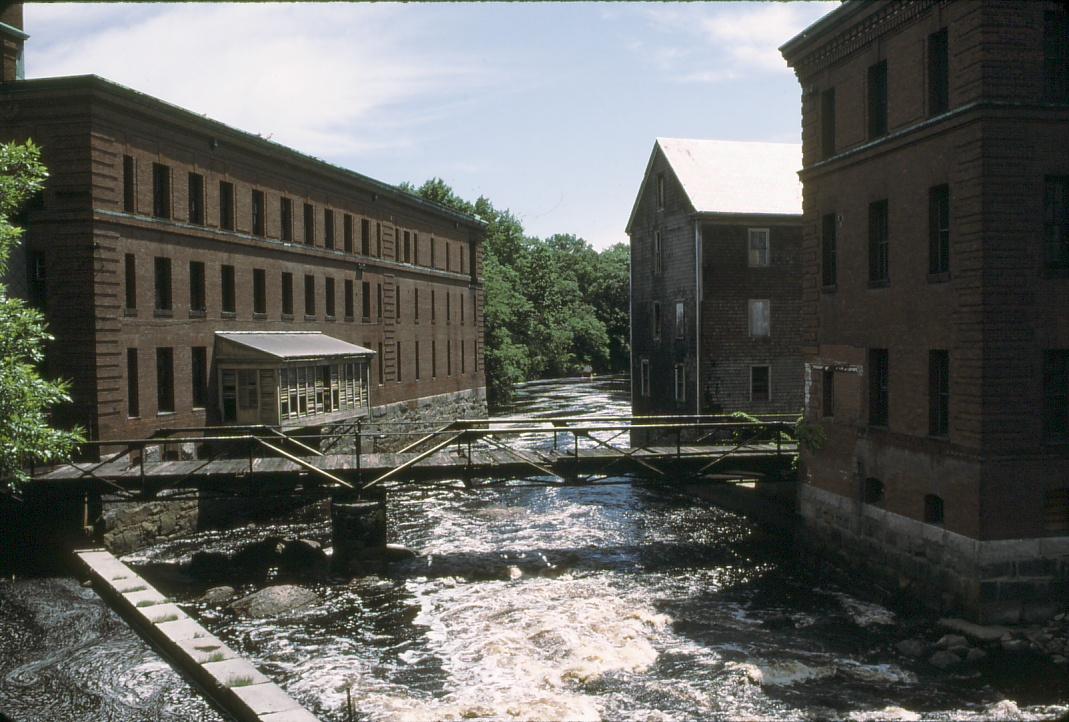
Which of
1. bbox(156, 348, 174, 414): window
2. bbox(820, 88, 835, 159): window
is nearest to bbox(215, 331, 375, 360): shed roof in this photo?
bbox(156, 348, 174, 414): window

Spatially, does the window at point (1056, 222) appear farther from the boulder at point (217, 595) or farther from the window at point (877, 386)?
the boulder at point (217, 595)

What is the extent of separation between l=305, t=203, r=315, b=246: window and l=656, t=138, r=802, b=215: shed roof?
15649mm

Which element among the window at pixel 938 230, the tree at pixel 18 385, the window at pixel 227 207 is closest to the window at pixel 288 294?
the window at pixel 227 207

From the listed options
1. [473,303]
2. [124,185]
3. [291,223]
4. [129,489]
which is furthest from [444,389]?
[129,489]

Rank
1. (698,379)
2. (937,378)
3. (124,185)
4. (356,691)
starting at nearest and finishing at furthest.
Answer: (356,691) → (937,378) → (124,185) → (698,379)

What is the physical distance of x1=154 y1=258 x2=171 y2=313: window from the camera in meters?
30.1

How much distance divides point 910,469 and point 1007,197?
6066mm

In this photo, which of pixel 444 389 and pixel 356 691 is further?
pixel 444 389

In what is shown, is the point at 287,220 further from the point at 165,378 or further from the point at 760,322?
the point at 760,322

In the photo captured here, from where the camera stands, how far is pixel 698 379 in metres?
37.5

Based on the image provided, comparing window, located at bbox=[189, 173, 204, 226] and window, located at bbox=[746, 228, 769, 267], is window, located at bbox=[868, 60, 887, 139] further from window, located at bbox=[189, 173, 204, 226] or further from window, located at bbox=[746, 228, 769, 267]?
window, located at bbox=[189, 173, 204, 226]

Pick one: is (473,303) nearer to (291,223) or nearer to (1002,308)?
(291,223)

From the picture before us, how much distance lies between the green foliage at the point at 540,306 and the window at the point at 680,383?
1237 inches

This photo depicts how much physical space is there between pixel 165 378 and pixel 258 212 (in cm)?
892
